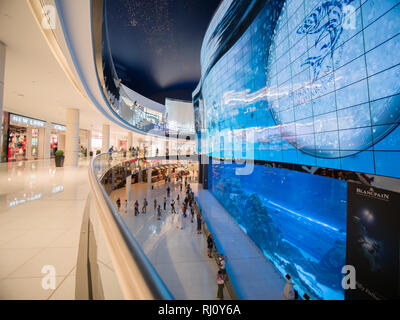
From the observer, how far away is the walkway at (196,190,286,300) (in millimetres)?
7254

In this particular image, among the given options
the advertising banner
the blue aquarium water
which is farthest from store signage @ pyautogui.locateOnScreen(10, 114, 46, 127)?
the advertising banner

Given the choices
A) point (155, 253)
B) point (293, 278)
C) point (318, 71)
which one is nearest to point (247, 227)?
point (293, 278)

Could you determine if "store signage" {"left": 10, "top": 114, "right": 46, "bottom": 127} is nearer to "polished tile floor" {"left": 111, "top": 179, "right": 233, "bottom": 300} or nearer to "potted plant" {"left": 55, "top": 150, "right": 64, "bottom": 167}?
"potted plant" {"left": 55, "top": 150, "right": 64, "bottom": 167}

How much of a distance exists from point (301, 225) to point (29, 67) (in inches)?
500

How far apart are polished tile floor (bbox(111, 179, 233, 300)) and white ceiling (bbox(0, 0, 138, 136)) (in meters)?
9.02

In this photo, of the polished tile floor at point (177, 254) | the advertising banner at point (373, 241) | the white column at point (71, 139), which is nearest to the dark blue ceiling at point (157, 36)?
the white column at point (71, 139)

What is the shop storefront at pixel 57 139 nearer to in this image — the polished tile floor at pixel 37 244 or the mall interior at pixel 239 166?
the mall interior at pixel 239 166

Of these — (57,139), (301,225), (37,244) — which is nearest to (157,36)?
(57,139)

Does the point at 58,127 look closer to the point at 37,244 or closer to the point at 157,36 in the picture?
the point at 157,36

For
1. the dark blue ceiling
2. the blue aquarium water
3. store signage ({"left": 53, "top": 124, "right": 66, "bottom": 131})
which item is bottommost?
the blue aquarium water

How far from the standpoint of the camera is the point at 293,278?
820 centimetres

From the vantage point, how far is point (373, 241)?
338 centimetres
